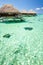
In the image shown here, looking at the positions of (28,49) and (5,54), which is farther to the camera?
(28,49)

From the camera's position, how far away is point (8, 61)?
17.9 ft

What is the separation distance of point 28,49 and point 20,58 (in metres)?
1.30

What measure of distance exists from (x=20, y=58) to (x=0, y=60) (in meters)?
1.01

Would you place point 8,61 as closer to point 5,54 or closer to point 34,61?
point 5,54

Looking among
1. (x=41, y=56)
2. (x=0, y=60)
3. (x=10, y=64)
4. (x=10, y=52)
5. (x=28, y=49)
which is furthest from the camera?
(x=28, y=49)

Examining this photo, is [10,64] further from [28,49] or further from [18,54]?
[28,49]

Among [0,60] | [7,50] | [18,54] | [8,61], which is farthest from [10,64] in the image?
[7,50]

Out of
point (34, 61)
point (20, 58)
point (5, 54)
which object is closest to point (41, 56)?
point (34, 61)

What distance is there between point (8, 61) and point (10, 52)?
104 cm

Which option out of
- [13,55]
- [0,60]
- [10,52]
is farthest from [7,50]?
[0,60]

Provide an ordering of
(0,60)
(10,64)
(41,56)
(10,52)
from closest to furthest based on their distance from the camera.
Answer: (10,64) → (0,60) → (41,56) → (10,52)

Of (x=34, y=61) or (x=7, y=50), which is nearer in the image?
(x=34, y=61)

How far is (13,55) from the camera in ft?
20.1

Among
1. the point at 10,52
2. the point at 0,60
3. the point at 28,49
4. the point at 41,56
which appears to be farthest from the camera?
the point at 28,49
